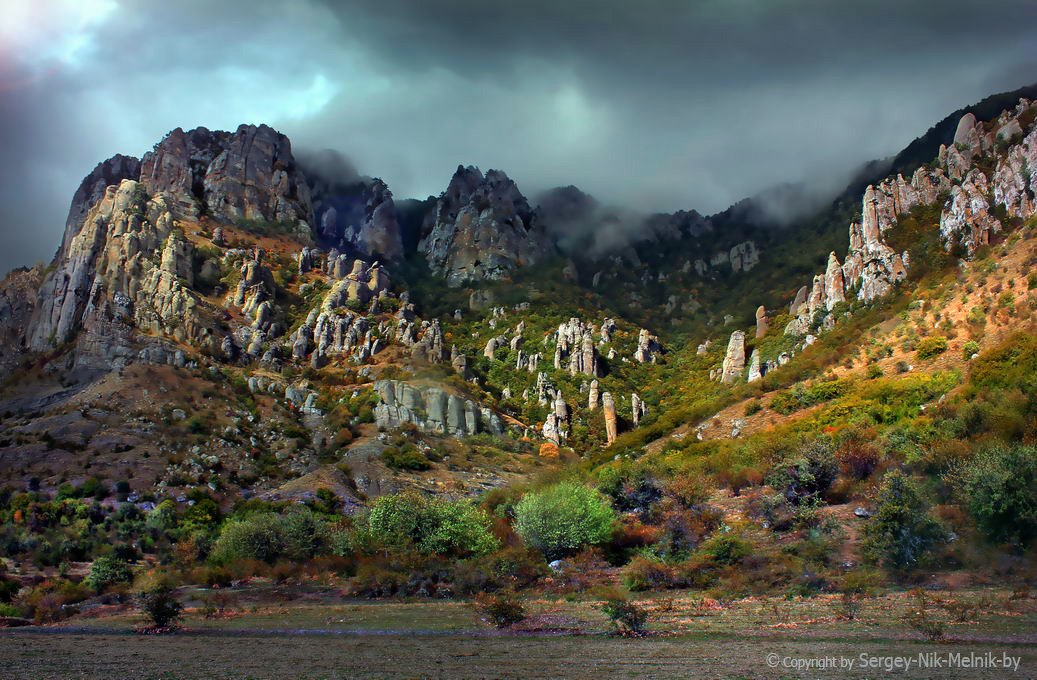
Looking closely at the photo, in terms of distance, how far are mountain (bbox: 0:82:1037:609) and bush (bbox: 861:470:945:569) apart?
1.88ft

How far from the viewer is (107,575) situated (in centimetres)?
4294

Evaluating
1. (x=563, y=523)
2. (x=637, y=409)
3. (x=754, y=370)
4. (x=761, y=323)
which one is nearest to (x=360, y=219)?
(x=637, y=409)

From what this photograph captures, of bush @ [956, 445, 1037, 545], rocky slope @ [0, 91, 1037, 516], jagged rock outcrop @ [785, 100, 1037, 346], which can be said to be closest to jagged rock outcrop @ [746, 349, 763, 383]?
rocky slope @ [0, 91, 1037, 516]

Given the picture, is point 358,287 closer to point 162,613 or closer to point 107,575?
point 107,575

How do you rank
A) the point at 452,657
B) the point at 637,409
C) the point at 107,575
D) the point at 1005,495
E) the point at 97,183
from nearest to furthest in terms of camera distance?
1. the point at 452,657
2. the point at 1005,495
3. the point at 107,575
4. the point at 637,409
5. the point at 97,183

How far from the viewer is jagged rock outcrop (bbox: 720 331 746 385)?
8962 cm

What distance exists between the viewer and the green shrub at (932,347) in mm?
56469

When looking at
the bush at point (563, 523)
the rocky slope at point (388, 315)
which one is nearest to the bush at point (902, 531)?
the bush at point (563, 523)

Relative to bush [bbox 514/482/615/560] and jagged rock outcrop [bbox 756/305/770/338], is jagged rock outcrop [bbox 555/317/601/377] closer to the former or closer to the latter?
jagged rock outcrop [bbox 756/305/770/338]

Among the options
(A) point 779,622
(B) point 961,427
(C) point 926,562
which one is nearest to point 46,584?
(A) point 779,622

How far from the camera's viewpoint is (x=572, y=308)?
139125 mm

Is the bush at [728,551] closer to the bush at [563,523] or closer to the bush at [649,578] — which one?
the bush at [649,578]

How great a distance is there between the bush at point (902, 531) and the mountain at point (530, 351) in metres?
0.57

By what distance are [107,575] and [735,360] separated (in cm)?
7327
